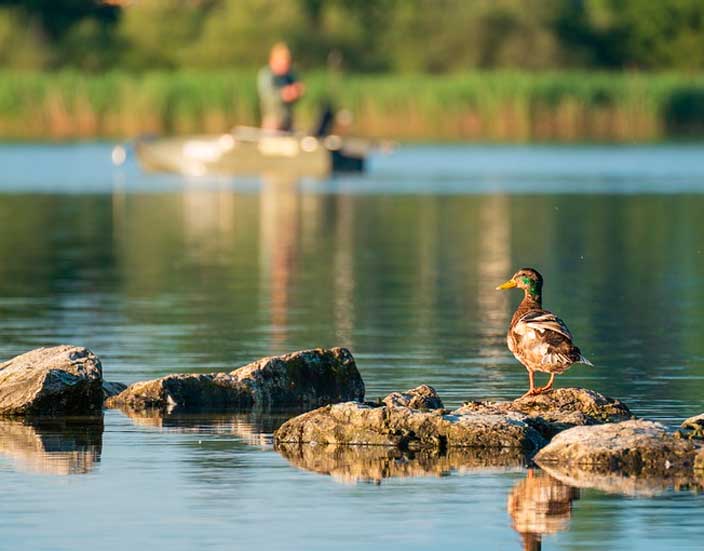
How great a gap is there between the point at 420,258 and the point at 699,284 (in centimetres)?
481

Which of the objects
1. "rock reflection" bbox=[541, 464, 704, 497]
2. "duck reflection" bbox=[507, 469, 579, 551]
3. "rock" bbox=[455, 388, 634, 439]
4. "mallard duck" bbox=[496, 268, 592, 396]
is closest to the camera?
"duck reflection" bbox=[507, 469, 579, 551]

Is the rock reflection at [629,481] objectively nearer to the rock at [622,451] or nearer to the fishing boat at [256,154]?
the rock at [622,451]

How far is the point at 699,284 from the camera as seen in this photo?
71.8 feet

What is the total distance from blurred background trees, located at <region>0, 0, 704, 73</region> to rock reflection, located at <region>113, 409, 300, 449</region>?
219 ft

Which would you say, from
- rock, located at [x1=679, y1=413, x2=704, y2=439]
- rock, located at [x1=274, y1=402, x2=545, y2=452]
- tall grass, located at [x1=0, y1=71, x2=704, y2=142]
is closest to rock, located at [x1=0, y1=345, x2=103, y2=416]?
rock, located at [x1=274, y1=402, x2=545, y2=452]

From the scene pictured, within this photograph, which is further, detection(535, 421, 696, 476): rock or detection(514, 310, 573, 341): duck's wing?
detection(514, 310, 573, 341): duck's wing

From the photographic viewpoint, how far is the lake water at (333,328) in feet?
31.8

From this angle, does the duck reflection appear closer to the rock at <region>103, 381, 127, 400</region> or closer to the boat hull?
the rock at <region>103, 381, 127, 400</region>

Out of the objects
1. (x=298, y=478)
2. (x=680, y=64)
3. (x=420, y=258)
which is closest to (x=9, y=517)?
(x=298, y=478)

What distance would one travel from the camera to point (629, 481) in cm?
1057

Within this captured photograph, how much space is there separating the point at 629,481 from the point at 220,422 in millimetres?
2841

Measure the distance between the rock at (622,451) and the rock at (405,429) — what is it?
382 millimetres

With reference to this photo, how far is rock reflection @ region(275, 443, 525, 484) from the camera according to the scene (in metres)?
10.9

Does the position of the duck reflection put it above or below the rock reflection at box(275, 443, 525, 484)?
below
